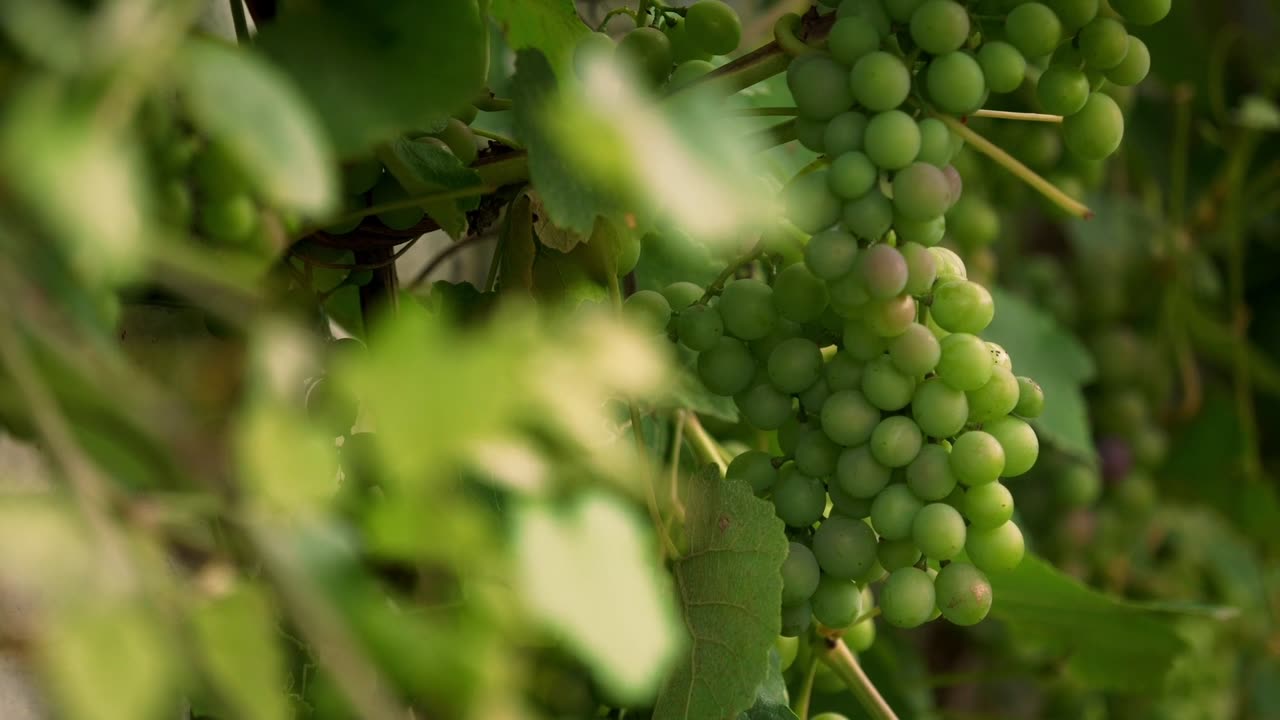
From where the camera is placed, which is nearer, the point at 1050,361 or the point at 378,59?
the point at 378,59

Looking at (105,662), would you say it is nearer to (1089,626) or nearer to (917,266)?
(917,266)

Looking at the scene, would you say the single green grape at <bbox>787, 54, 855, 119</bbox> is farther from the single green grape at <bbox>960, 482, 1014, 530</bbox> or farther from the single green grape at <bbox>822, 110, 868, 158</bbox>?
the single green grape at <bbox>960, 482, 1014, 530</bbox>

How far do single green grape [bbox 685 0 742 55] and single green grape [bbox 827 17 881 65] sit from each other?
0.07 meters

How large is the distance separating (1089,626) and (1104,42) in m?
0.31

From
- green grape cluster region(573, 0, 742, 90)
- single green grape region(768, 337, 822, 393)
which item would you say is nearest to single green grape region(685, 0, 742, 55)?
green grape cluster region(573, 0, 742, 90)

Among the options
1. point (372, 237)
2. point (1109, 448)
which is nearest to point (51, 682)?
point (372, 237)

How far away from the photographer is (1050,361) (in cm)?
86

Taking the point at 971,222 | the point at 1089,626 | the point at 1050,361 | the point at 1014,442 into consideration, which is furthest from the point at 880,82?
the point at 1050,361

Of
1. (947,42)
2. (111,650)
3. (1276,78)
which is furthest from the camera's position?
(1276,78)

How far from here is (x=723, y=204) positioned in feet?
0.52

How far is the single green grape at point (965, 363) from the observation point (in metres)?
0.35

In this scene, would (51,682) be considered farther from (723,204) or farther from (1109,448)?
(1109,448)

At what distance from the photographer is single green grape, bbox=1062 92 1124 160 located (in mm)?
378

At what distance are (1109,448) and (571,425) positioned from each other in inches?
36.0
